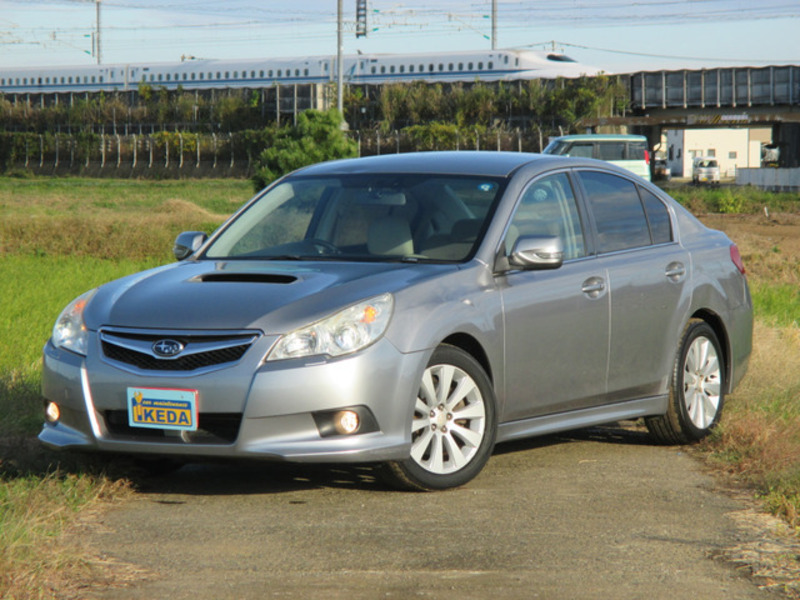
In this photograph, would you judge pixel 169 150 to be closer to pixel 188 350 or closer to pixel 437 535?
pixel 188 350

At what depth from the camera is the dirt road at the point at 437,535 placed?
4516mm

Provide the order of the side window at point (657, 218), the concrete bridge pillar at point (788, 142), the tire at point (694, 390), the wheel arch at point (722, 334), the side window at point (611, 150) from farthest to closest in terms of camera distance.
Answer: the concrete bridge pillar at point (788, 142) < the side window at point (611, 150) < the wheel arch at point (722, 334) < the side window at point (657, 218) < the tire at point (694, 390)

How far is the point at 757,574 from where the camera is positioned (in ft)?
15.4

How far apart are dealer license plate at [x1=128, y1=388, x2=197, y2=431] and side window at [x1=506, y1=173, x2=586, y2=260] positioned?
190 cm

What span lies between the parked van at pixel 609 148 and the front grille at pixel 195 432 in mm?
27592

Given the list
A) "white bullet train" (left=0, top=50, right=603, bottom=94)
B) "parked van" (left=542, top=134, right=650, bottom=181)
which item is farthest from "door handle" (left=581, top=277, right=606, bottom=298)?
"white bullet train" (left=0, top=50, right=603, bottom=94)

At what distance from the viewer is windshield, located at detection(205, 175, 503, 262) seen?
6.50 meters

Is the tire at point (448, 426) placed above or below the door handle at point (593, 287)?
below

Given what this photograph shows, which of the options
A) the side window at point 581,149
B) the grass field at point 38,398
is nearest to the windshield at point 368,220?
the grass field at point 38,398

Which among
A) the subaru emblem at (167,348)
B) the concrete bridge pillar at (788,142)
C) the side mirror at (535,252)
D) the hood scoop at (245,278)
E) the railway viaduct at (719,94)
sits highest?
the railway viaduct at (719,94)

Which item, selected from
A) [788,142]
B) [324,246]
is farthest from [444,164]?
[788,142]

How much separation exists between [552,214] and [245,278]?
172 cm

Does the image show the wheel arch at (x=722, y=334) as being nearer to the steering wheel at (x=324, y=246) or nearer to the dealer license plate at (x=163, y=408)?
the steering wheel at (x=324, y=246)

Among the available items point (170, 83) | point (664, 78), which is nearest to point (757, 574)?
point (664, 78)
